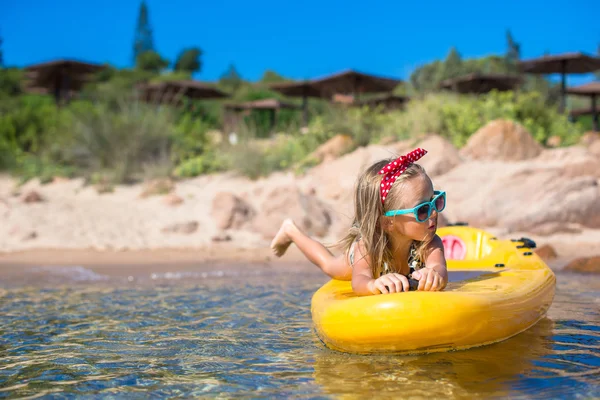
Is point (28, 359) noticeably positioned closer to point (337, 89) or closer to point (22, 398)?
point (22, 398)

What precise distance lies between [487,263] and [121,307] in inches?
103

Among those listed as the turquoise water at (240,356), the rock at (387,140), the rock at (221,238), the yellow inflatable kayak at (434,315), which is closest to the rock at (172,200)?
the rock at (221,238)

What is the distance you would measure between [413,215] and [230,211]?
5872 mm

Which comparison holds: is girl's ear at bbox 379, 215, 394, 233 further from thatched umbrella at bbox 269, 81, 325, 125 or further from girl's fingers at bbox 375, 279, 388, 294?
thatched umbrella at bbox 269, 81, 325, 125

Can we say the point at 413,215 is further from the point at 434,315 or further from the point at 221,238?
the point at 221,238

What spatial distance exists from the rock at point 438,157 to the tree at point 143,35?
58.0 metres

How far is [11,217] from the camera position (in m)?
8.25

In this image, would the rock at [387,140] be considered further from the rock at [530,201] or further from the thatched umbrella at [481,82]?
the thatched umbrella at [481,82]

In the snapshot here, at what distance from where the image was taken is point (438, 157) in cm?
930

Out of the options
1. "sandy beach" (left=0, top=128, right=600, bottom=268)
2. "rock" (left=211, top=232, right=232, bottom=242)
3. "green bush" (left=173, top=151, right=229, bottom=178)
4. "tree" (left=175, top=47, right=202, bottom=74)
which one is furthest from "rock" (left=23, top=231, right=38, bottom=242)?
"tree" (left=175, top=47, right=202, bottom=74)

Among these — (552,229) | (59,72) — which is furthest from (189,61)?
(552,229)

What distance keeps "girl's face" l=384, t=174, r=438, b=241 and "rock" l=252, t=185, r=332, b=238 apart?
5.07m

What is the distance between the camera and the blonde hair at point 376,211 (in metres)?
2.86

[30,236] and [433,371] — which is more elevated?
[30,236]
